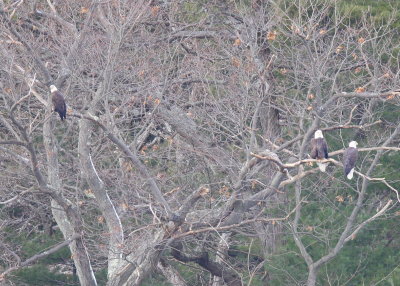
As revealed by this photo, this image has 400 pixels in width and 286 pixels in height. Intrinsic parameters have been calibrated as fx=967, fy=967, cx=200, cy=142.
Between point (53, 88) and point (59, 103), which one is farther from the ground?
point (53, 88)

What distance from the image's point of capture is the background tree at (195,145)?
11.6m

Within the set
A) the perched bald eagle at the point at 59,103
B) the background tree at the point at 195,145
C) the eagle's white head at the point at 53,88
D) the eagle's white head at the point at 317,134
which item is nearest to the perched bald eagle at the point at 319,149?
the eagle's white head at the point at 317,134

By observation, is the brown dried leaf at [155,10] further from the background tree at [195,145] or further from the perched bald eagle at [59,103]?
the perched bald eagle at [59,103]

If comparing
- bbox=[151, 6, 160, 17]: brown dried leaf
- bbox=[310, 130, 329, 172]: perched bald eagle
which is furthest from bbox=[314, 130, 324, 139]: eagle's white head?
bbox=[151, 6, 160, 17]: brown dried leaf

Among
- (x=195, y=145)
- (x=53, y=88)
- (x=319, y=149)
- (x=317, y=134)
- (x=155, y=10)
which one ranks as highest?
(x=53, y=88)

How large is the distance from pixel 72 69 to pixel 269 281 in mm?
3804

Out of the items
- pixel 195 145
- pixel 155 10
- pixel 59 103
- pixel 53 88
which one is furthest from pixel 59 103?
pixel 155 10

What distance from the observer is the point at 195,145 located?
12.8 meters

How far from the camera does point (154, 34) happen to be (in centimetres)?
1433

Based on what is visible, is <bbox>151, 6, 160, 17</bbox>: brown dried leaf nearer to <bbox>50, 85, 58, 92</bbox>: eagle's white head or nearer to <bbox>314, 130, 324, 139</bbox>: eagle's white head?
<bbox>50, 85, 58, 92</bbox>: eagle's white head

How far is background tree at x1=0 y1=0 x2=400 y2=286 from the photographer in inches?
456

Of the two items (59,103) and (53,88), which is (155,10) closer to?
(59,103)

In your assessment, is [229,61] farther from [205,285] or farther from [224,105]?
[205,285]

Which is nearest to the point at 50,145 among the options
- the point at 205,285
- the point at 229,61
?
the point at 229,61
